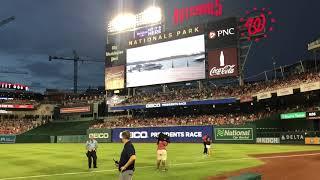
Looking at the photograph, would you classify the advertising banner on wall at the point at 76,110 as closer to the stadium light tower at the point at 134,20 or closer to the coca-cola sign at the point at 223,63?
the stadium light tower at the point at 134,20

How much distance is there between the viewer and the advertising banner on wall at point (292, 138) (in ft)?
138

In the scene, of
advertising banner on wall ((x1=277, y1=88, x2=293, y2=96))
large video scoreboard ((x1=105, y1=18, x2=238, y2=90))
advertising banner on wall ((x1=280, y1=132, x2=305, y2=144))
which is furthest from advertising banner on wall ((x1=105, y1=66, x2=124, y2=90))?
advertising banner on wall ((x1=280, y1=132, x2=305, y2=144))

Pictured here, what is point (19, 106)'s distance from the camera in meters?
96.6

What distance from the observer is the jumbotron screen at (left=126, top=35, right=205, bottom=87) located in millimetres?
61438

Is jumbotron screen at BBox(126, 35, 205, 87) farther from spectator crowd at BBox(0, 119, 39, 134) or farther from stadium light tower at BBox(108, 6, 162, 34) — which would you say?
spectator crowd at BBox(0, 119, 39, 134)

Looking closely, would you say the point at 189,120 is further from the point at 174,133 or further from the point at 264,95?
the point at 264,95

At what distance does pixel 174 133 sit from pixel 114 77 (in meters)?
21.8

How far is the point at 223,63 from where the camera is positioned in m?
59.1

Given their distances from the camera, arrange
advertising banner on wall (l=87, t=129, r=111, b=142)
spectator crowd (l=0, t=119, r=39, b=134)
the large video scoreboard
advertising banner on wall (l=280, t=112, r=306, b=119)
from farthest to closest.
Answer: spectator crowd (l=0, t=119, r=39, b=134), advertising banner on wall (l=87, t=129, r=111, b=142), the large video scoreboard, advertising banner on wall (l=280, t=112, r=306, b=119)

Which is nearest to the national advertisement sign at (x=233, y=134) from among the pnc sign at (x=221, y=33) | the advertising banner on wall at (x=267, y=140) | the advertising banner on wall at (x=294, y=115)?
the advertising banner on wall at (x=267, y=140)

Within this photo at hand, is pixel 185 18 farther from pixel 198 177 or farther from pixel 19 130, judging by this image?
pixel 198 177

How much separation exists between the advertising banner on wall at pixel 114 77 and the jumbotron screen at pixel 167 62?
1.84 meters

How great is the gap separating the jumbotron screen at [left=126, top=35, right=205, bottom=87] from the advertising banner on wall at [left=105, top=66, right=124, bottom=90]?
1.84m

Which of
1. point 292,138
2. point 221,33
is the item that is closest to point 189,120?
point 221,33
